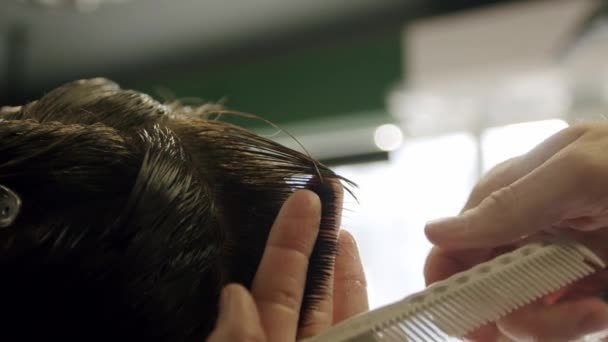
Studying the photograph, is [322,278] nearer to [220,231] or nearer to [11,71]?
[220,231]

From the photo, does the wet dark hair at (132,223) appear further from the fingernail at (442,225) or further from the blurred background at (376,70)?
the blurred background at (376,70)

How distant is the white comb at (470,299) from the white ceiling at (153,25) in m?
2.04

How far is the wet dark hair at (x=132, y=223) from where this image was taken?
1.36 ft

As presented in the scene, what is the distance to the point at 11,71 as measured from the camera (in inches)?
118

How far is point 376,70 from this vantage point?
2.56 metres

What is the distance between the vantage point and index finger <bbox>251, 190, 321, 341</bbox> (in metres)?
0.45

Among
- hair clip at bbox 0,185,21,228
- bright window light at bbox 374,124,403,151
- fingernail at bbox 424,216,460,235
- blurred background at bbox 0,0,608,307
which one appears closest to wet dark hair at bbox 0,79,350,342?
hair clip at bbox 0,185,21,228

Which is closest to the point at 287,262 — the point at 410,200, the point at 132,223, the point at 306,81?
the point at 132,223

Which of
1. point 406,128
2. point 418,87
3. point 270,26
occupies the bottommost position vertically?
point 406,128

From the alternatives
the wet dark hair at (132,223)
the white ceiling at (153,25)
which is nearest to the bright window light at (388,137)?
the white ceiling at (153,25)

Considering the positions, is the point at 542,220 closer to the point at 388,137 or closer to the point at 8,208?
the point at 8,208

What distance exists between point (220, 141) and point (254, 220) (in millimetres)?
74

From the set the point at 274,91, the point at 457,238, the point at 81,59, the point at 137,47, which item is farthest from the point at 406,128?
the point at 457,238

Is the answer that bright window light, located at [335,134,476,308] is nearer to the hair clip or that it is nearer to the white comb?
the white comb
